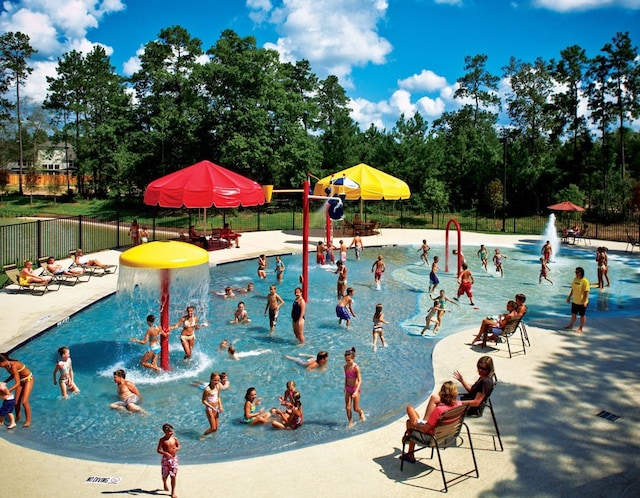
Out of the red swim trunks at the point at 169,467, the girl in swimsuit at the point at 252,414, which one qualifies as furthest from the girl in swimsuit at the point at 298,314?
the red swim trunks at the point at 169,467

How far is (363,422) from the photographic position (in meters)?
9.19

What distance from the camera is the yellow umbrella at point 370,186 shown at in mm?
29734

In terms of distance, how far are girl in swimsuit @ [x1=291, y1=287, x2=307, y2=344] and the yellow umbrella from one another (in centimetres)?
1604

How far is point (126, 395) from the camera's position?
→ 32.1 feet

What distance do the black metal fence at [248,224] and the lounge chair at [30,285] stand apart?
941 centimetres

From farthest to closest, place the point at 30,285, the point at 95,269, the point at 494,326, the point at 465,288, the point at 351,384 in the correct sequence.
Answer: the point at 95,269 < the point at 30,285 < the point at 465,288 < the point at 494,326 < the point at 351,384

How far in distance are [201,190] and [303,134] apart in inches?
835

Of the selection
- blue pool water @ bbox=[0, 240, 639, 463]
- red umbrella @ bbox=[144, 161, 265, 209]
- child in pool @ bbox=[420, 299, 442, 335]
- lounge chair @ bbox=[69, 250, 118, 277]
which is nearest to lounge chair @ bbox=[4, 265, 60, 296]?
lounge chair @ bbox=[69, 250, 118, 277]

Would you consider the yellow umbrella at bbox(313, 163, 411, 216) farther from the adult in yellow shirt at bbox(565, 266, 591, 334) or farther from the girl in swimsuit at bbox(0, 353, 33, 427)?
the girl in swimsuit at bbox(0, 353, 33, 427)

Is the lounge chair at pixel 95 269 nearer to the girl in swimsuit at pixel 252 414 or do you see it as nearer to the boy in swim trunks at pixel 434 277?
the boy in swim trunks at pixel 434 277

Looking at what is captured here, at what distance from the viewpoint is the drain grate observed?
8.69 m

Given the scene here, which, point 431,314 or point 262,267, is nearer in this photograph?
point 431,314

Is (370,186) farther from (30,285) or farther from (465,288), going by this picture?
(30,285)

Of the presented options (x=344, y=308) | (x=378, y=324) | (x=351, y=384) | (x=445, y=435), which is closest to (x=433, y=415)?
(x=445, y=435)
